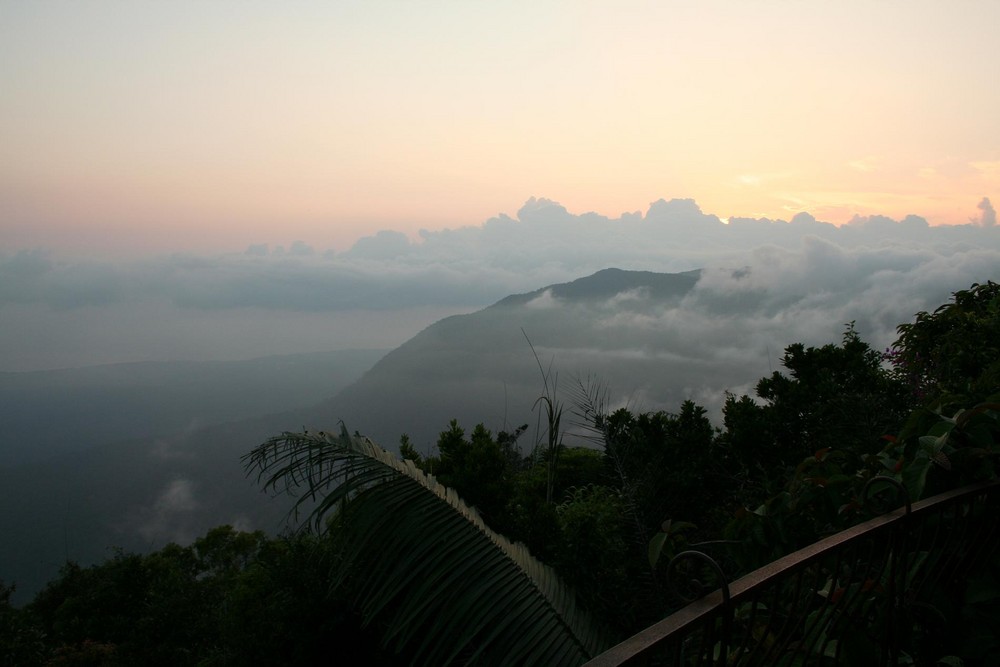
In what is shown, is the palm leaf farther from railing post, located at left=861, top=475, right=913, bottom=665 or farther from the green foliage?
the green foliage

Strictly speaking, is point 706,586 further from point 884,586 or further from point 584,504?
point 584,504

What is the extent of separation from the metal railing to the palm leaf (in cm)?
79

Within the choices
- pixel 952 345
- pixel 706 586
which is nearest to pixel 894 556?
pixel 706 586

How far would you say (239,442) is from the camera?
144 meters

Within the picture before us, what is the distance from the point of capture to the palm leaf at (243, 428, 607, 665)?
307 cm

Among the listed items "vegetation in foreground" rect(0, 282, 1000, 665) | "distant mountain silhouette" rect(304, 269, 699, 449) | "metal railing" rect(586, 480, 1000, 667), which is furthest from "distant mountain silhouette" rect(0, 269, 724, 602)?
"metal railing" rect(586, 480, 1000, 667)

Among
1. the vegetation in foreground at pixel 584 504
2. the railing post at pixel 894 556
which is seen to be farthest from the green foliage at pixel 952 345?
the railing post at pixel 894 556

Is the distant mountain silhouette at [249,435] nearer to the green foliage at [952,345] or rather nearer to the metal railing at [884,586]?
the green foliage at [952,345]

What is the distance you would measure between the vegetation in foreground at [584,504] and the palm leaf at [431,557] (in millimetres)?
12

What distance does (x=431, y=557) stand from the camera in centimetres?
323

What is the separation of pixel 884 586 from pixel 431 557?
198cm

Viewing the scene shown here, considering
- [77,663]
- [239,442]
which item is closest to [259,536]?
[77,663]

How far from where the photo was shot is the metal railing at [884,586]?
1.84 metres

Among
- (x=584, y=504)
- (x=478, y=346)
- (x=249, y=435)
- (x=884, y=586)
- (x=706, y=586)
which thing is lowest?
(x=249, y=435)
